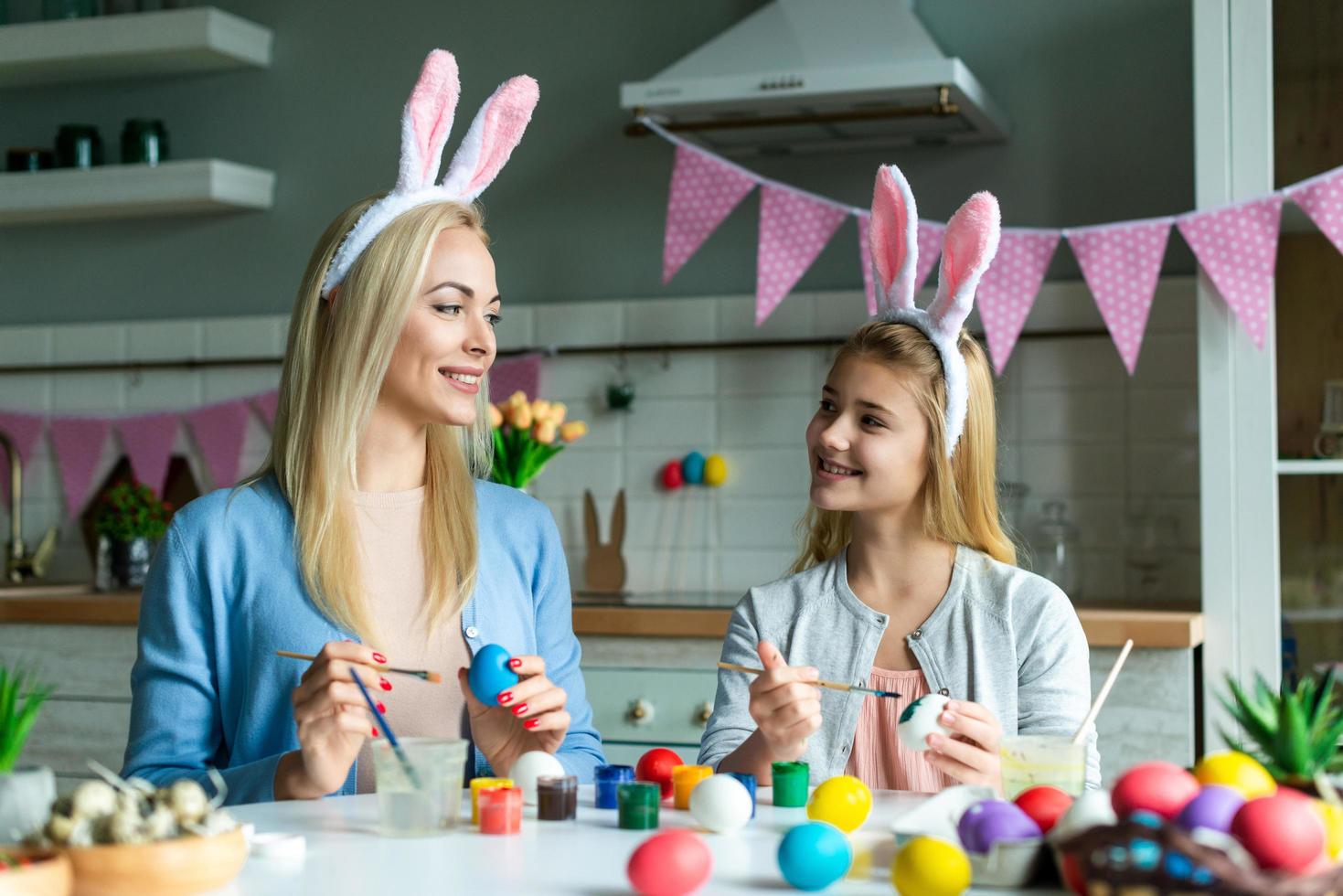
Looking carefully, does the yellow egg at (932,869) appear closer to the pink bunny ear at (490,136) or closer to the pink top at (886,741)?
the pink top at (886,741)

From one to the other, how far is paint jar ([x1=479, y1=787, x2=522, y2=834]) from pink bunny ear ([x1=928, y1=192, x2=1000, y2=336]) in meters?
0.94

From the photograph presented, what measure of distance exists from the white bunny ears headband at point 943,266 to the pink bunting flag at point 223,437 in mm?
2091

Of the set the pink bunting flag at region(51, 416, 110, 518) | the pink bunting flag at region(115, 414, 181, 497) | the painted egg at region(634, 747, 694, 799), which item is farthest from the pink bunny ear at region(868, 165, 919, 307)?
the pink bunting flag at region(51, 416, 110, 518)

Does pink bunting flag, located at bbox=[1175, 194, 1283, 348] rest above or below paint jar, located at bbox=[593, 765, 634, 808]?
above

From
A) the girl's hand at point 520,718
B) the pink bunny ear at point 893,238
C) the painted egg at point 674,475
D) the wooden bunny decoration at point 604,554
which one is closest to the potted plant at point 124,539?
the wooden bunny decoration at point 604,554

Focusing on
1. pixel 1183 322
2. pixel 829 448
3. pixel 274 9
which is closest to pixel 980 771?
pixel 829 448

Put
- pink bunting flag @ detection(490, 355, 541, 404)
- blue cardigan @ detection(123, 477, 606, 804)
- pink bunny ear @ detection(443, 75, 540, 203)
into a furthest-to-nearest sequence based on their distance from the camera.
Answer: pink bunting flag @ detection(490, 355, 541, 404), pink bunny ear @ detection(443, 75, 540, 203), blue cardigan @ detection(123, 477, 606, 804)

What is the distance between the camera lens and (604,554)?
11.1 ft

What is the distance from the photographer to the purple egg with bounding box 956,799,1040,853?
1050mm

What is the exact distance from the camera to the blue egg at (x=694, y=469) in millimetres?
3334

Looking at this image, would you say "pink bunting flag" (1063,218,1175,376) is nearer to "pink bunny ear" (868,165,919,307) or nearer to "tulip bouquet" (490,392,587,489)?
"pink bunny ear" (868,165,919,307)

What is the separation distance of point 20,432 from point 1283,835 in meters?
3.58

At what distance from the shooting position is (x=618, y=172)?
3.46m

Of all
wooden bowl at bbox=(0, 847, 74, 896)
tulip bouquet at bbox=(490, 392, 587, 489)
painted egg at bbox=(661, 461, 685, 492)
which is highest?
tulip bouquet at bbox=(490, 392, 587, 489)
